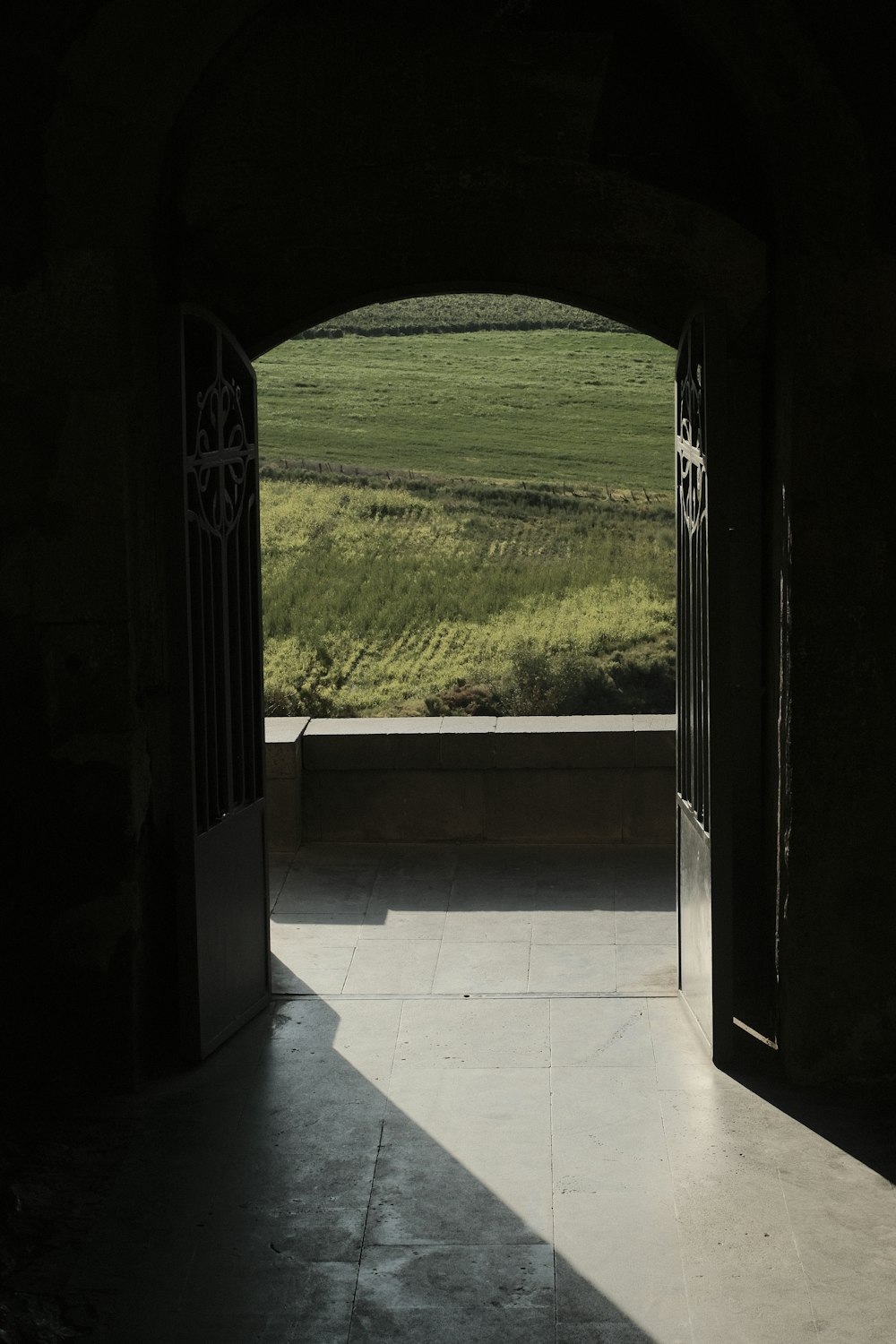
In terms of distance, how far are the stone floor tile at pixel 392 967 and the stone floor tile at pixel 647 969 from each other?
91 cm

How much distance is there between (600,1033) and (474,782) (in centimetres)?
299

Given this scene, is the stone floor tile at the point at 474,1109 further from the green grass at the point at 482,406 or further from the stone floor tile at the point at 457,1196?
the green grass at the point at 482,406

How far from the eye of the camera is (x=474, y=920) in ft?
24.3

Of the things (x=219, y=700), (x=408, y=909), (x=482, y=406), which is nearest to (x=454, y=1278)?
(x=219, y=700)

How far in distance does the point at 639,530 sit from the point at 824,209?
58.1 ft

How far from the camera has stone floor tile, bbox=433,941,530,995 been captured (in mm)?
6434

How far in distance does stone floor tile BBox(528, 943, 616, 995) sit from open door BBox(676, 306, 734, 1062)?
1.54 ft

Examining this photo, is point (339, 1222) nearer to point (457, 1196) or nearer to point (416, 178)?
point (457, 1196)

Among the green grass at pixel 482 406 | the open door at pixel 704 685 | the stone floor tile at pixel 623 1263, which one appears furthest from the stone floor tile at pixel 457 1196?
the green grass at pixel 482 406

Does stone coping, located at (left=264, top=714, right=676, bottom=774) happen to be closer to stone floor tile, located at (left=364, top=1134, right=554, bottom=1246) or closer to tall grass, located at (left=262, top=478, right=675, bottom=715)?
stone floor tile, located at (left=364, top=1134, right=554, bottom=1246)

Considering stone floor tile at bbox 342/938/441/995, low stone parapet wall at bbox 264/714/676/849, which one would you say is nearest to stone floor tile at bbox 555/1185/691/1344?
stone floor tile at bbox 342/938/441/995

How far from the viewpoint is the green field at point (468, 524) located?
1598cm

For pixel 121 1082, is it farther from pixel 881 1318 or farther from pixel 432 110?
pixel 432 110

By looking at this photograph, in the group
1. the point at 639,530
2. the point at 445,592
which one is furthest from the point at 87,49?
the point at 639,530
